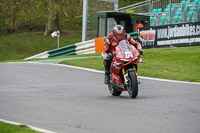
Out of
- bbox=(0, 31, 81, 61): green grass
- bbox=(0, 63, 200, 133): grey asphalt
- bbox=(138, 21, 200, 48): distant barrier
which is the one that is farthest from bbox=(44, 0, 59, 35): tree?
bbox=(0, 63, 200, 133): grey asphalt

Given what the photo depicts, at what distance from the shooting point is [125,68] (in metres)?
10.0

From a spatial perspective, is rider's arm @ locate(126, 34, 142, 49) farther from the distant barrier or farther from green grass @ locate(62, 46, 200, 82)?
the distant barrier

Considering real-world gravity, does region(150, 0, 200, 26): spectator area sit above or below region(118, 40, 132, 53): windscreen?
above

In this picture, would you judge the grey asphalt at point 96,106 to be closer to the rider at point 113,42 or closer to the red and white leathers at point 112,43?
the rider at point 113,42

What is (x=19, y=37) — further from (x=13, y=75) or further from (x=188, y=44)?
(x=13, y=75)

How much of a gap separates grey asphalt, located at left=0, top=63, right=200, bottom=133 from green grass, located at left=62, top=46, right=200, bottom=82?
1.73 meters

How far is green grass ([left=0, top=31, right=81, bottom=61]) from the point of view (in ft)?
116

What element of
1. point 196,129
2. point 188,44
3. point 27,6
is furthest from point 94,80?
point 27,6

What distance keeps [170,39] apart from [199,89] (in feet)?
41.2

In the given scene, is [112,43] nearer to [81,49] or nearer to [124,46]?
[124,46]

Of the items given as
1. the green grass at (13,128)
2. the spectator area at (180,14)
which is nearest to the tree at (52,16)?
the spectator area at (180,14)

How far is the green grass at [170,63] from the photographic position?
15.5 m

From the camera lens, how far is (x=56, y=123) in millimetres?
6863

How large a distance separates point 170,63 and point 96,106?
34.6 ft
